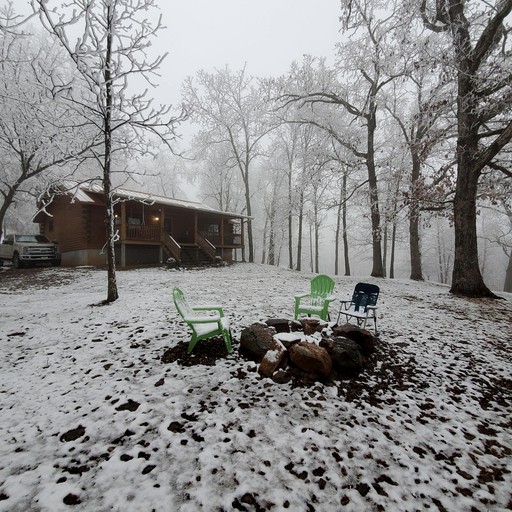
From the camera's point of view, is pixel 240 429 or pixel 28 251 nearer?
pixel 240 429

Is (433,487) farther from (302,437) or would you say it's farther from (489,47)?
(489,47)

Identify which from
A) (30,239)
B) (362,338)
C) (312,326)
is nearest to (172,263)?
(30,239)

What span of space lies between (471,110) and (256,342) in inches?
341

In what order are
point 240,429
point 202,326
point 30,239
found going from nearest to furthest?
point 240,429, point 202,326, point 30,239

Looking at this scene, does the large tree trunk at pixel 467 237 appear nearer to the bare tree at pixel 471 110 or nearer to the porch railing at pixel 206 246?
the bare tree at pixel 471 110

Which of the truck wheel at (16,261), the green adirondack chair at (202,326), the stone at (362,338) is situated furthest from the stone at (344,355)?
the truck wheel at (16,261)

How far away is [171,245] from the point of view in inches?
648

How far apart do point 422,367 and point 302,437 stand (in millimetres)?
2440

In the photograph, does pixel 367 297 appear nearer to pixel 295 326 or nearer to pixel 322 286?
pixel 322 286

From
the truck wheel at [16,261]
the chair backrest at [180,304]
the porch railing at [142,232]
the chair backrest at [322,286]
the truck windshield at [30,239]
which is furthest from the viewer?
the porch railing at [142,232]

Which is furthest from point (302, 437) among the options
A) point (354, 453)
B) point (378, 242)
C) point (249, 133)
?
point (249, 133)

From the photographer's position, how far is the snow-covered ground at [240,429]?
195 cm

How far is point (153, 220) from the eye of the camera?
18.8 m

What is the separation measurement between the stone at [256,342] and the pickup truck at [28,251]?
16368 millimetres
